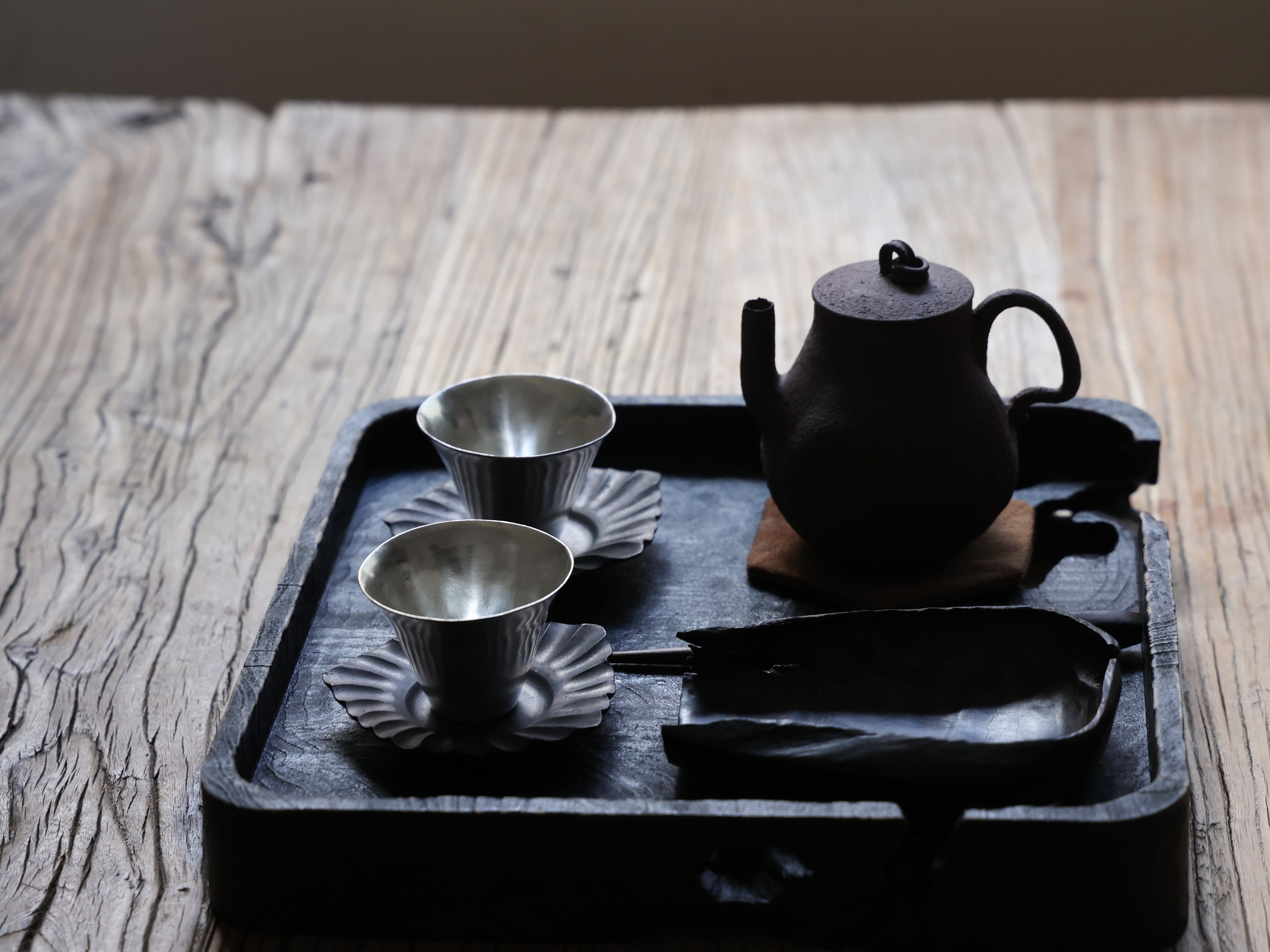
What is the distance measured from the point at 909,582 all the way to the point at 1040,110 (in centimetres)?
109

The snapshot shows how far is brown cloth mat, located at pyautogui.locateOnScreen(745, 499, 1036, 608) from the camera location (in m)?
0.75

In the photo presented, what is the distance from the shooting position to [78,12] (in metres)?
2.19

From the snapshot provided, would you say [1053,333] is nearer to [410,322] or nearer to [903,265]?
[903,265]

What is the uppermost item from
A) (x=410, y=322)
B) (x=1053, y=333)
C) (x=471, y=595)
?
(x=1053, y=333)

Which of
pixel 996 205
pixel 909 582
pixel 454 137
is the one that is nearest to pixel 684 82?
pixel 454 137

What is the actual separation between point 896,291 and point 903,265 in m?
0.02

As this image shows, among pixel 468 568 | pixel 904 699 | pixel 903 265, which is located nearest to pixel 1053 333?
pixel 903 265

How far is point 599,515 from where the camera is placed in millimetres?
840

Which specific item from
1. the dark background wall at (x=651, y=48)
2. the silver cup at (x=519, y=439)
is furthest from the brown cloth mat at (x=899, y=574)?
the dark background wall at (x=651, y=48)

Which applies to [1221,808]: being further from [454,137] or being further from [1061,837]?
[454,137]

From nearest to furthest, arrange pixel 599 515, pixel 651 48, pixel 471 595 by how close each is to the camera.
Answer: pixel 471 595
pixel 599 515
pixel 651 48

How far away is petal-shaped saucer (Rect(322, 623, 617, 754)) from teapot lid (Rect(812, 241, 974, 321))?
0.70ft

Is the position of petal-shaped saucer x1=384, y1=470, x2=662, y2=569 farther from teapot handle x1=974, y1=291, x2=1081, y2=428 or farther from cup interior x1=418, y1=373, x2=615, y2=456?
teapot handle x1=974, y1=291, x2=1081, y2=428

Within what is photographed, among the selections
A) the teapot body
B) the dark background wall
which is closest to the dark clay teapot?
the teapot body
